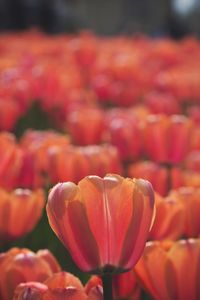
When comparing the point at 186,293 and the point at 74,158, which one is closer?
the point at 186,293

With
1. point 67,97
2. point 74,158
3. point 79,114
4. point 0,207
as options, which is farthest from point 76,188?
point 67,97

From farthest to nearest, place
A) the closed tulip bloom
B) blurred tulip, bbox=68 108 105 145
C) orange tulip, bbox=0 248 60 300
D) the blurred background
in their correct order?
the blurred background, blurred tulip, bbox=68 108 105 145, orange tulip, bbox=0 248 60 300, the closed tulip bloom

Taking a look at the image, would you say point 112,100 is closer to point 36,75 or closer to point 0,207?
point 36,75

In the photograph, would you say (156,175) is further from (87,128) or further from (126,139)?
(87,128)

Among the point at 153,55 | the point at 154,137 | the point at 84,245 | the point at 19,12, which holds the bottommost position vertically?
the point at 19,12

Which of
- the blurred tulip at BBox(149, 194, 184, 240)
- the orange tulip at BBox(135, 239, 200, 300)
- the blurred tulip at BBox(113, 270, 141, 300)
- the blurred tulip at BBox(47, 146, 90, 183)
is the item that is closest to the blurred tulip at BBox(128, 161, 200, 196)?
the blurred tulip at BBox(47, 146, 90, 183)

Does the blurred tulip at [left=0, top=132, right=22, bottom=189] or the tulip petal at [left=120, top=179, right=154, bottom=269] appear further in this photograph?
the blurred tulip at [left=0, top=132, right=22, bottom=189]

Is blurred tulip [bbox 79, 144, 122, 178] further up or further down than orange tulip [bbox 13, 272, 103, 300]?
further down

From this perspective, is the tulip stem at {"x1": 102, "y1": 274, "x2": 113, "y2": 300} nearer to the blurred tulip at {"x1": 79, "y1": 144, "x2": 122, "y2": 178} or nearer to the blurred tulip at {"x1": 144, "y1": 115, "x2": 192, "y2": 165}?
the blurred tulip at {"x1": 79, "y1": 144, "x2": 122, "y2": 178}
